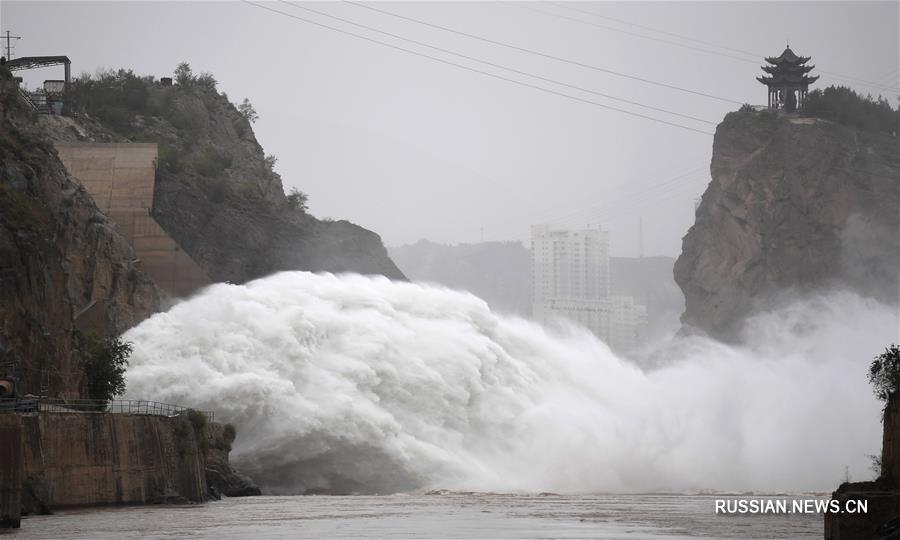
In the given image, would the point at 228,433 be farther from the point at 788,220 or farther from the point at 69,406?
the point at 788,220

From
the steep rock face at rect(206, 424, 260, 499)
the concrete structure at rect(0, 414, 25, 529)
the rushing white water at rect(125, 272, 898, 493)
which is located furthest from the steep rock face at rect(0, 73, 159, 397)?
the concrete structure at rect(0, 414, 25, 529)

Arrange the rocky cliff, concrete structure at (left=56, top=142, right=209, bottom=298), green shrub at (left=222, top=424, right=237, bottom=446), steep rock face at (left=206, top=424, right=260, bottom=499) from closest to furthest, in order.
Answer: steep rock face at (left=206, top=424, right=260, bottom=499), green shrub at (left=222, top=424, right=237, bottom=446), concrete structure at (left=56, top=142, right=209, bottom=298), the rocky cliff

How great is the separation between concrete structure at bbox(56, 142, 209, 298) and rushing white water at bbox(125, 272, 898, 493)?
4.52 metres

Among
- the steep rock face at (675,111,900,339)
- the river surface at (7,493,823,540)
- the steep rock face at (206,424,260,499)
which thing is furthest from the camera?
the steep rock face at (675,111,900,339)

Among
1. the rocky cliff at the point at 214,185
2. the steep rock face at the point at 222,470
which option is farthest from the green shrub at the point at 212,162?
the steep rock face at the point at 222,470

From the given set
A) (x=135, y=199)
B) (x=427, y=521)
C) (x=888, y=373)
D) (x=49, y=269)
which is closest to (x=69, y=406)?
(x=49, y=269)

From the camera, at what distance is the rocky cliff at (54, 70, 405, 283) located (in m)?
138

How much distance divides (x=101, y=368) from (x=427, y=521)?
30179 mm

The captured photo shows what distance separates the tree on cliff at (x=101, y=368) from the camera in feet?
306

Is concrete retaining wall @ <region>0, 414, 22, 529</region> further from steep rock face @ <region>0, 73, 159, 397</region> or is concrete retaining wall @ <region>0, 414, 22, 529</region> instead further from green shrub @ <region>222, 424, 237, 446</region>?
green shrub @ <region>222, 424, 237, 446</region>

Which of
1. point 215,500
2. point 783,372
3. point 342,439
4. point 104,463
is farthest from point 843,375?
point 104,463

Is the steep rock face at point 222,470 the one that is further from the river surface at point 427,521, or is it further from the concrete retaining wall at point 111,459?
the river surface at point 427,521

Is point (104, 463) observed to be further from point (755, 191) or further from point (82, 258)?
point (755, 191)

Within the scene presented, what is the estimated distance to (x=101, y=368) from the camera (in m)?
93.6
